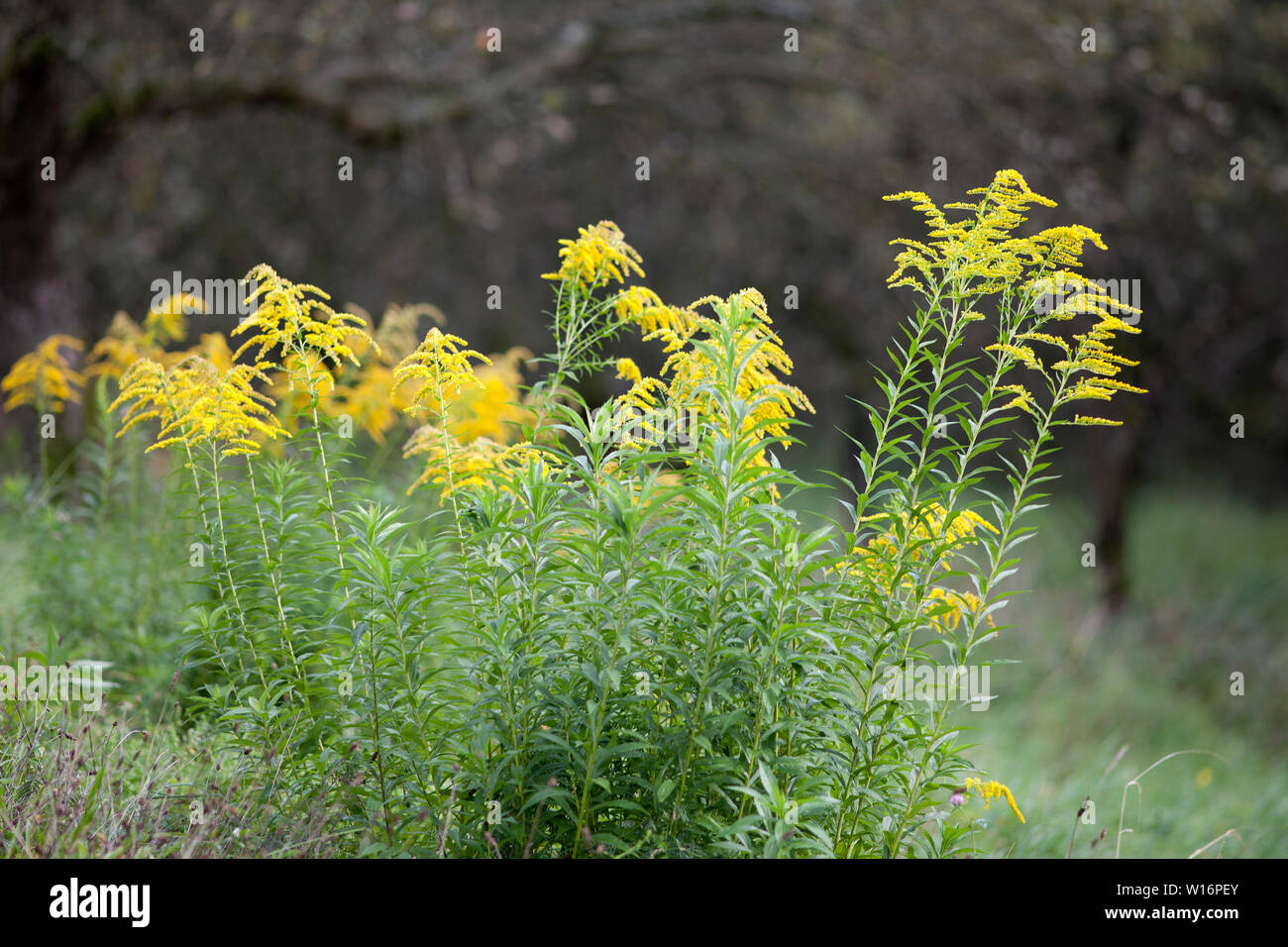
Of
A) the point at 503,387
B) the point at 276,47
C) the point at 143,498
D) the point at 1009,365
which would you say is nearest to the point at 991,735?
the point at 503,387

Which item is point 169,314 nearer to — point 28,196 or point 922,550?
point 28,196

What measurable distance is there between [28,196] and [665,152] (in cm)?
578

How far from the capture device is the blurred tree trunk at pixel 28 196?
24.7 ft

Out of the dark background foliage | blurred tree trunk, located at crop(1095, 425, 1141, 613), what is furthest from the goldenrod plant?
blurred tree trunk, located at crop(1095, 425, 1141, 613)

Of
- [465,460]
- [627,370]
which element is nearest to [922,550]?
[627,370]

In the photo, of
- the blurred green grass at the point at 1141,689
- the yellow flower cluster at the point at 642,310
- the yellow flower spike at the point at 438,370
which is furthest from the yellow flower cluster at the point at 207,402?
the blurred green grass at the point at 1141,689

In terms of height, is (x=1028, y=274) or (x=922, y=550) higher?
(x=1028, y=274)

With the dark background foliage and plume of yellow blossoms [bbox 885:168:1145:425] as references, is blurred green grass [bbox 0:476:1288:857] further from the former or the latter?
plume of yellow blossoms [bbox 885:168:1145:425]

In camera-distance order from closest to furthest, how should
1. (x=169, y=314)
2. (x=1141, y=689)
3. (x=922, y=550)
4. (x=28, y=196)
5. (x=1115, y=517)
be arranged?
(x=922, y=550) → (x=169, y=314) → (x=28, y=196) → (x=1141, y=689) → (x=1115, y=517)

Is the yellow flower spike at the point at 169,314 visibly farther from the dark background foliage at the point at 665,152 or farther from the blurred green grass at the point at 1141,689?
the dark background foliage at the point at 665,152

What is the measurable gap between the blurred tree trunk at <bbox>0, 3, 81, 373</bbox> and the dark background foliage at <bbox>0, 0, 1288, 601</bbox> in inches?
0.7

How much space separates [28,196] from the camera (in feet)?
24.9

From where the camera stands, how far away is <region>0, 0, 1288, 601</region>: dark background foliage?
768cm

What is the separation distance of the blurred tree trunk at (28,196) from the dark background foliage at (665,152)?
0.02 meters
